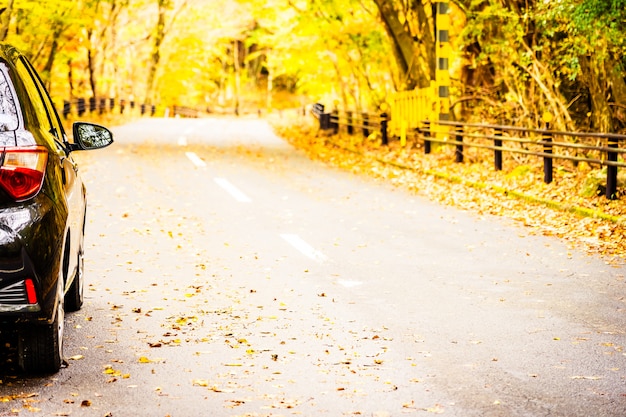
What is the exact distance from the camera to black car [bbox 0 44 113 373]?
495 centimetres

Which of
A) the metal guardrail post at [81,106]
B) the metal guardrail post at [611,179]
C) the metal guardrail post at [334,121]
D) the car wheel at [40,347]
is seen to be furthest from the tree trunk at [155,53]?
the car wheel at [40,347]

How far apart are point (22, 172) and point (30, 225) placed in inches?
11.6

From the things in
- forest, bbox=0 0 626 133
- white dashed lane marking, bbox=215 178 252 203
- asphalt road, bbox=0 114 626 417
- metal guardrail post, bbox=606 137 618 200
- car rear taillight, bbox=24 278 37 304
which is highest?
forest, bbox=0 0 626 133

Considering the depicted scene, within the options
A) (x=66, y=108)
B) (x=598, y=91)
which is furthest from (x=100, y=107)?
(x=598, y=91)

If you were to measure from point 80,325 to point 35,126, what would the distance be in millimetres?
2218

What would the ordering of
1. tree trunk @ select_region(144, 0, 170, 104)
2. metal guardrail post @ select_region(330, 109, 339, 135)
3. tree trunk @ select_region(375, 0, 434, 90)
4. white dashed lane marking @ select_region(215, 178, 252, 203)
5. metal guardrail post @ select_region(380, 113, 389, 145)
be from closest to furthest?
white dashed lane marking @ select_region(215, 178, 252, 203), tree trunk @ select_region(375, 0, 434, 90), metal guardrail post @ select_region(380, 113, 389, 145), metal guardrail post @ select_region(330, 109, 339, 135), tree trunk @ select_region(144, 0, 170, 104)

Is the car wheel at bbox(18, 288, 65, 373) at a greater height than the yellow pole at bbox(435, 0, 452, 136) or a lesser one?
lesser

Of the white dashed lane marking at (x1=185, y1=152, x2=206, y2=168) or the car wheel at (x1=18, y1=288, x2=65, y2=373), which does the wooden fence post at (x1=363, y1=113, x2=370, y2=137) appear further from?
the car wheel at (x1=18, y1=288, x2=65, y2=373)

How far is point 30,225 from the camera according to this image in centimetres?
498

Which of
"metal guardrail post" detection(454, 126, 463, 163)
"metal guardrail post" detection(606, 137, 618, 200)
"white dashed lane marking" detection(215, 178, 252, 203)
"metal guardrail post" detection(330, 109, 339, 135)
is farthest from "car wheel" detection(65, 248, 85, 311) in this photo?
"metal guardrail post" detection(330, 109, 339, 135)

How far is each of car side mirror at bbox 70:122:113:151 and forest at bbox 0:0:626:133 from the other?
8972 millimetres

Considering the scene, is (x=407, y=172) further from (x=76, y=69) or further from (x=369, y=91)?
(x=76, y=69)

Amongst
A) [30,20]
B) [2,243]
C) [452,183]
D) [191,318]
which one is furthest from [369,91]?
[2,243]

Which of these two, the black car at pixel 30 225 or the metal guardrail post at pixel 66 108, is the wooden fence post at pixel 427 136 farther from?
the metal guardrail post at pixel 66 108
